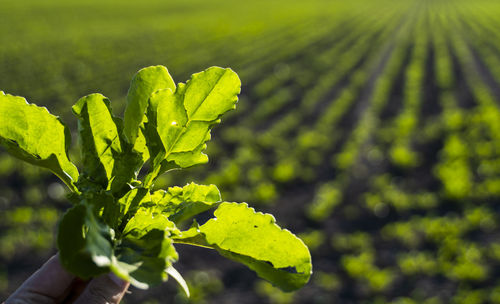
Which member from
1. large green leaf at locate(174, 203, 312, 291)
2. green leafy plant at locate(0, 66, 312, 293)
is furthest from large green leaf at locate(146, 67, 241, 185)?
large green leaf at locate(174, 203, 312, 291)

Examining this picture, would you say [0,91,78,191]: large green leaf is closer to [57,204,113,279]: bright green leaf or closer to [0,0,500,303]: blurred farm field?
[57,204,113,279]: bright green leaf

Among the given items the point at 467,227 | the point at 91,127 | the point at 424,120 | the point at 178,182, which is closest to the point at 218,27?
the point at 424,120

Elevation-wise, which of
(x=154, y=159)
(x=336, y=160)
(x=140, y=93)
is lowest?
(x=336, y=160)

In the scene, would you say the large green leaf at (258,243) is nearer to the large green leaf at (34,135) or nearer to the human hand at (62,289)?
the large green leaf at (34,135)

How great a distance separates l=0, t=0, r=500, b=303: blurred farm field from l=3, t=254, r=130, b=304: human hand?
3.88 meters

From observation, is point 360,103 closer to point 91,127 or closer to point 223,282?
point 223,282

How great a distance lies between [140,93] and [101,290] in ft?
2.08

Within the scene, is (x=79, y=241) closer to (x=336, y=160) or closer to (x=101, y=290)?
(x=101, y=290)

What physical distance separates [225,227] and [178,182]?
679 cm

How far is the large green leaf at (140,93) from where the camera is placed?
3.66 feet

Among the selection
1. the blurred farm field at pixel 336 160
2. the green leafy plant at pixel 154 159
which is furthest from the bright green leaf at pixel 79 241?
the blurred farm field at pixel 336 160

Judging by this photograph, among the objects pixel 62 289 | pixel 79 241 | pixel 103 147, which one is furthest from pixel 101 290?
pixel 79 241

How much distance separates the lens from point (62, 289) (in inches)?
59.6

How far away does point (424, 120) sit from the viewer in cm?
1042
